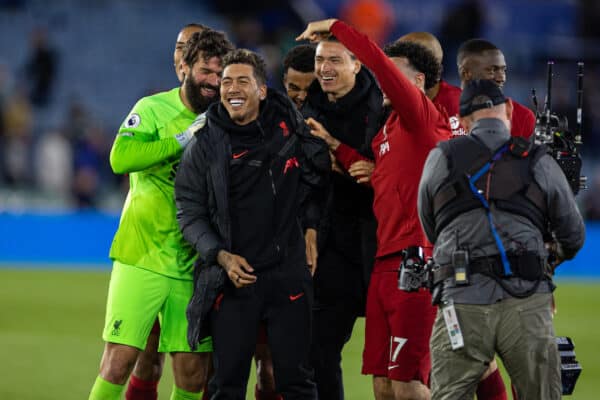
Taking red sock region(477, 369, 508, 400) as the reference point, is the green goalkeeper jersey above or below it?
above

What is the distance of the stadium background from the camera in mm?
16578

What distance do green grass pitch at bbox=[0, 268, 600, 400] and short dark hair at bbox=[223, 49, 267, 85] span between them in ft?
9.52

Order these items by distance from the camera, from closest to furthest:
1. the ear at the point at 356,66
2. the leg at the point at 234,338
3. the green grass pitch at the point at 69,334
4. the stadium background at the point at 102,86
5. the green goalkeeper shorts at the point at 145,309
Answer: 1. the leg at the point at 234,338
2. the green goalkeeper shorts at the point at 145,309
3. the ear at the point at 356,66
4. the green grass pitch at the point at 69,334
5. the stadium background at the point at 102,86

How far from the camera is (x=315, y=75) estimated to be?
7301 mm

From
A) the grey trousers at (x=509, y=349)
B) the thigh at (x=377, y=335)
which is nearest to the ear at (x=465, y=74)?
the thigh at (x=377, y=335)

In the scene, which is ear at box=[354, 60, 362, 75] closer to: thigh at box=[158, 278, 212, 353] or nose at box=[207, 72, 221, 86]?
nose at box=[207, 72, 221, 86]

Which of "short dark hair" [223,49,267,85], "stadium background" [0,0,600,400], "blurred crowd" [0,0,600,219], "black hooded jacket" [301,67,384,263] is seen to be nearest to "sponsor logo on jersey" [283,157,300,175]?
"short dark hair" [223,49,267,85]

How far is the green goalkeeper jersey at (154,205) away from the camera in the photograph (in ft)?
21.9

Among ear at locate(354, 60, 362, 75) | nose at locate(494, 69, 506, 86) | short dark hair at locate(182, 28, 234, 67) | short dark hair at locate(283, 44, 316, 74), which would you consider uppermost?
short dark hair at locate(283, 44, 316, 74)

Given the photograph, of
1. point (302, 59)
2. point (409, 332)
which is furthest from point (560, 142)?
point (302, 59)

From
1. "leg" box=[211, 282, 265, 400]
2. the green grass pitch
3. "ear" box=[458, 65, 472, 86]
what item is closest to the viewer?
"leg" box=[211, 282, 265, 400]

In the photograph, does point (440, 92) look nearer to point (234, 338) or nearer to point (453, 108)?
point (453, 108)

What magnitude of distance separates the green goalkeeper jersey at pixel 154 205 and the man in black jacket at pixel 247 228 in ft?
1.48

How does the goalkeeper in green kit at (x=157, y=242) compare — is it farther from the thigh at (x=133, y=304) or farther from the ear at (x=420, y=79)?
the ear at (x=420, y=79)
